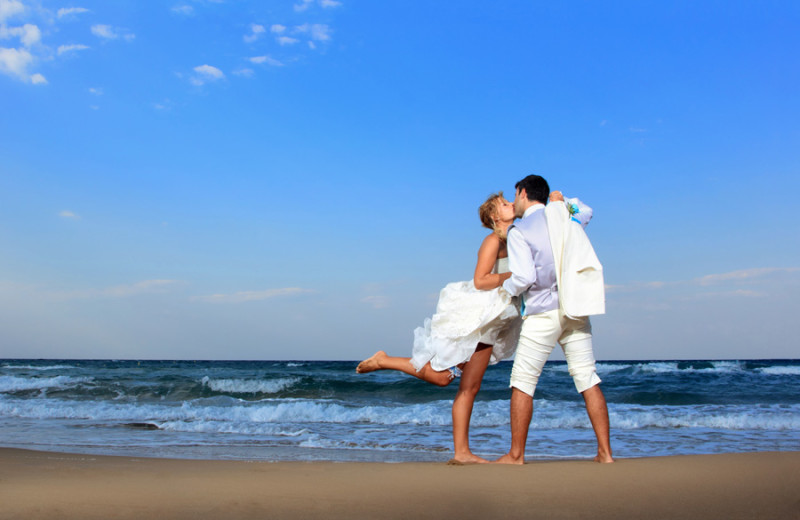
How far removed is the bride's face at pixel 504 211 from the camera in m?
4.22

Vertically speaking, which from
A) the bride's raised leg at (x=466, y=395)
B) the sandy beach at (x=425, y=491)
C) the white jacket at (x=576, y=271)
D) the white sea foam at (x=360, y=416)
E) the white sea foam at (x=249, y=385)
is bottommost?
the white sea foam at (x=249, y=385)

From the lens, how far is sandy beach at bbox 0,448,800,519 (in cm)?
262

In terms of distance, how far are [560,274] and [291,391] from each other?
12.8 meters

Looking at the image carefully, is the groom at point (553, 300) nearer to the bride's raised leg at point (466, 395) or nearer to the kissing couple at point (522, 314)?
the kissing couple at point (522, 314)

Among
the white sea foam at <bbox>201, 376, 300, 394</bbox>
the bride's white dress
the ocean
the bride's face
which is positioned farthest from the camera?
the white sea foam at <bbox>201, 376, 300, 394</bbox>

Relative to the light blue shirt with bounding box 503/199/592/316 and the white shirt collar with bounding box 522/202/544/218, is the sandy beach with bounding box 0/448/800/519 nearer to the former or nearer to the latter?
the light blue shirt with bounding box 503/199/592/316

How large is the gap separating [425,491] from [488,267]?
1.61 m

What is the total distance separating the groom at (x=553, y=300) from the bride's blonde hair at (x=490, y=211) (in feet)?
1.04

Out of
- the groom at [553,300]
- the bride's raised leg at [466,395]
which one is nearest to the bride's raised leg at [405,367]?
the bride's raised leg at [466,395]

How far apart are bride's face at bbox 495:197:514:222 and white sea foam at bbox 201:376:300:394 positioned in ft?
42.9

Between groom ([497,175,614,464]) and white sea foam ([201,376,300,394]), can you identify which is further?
white sea foam ([201,376,300,394])

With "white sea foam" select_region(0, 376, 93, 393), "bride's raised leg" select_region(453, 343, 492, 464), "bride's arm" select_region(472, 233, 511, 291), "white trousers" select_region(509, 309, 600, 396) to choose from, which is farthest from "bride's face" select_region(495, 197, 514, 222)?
"white sea foam" select_region(0, 376, 93, 393)

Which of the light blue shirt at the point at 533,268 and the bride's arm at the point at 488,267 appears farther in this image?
the bride's arm at the point at 488,267

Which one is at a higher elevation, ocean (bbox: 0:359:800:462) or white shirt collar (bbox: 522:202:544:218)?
white shirt collar (bbox: 522:202:544:218)
